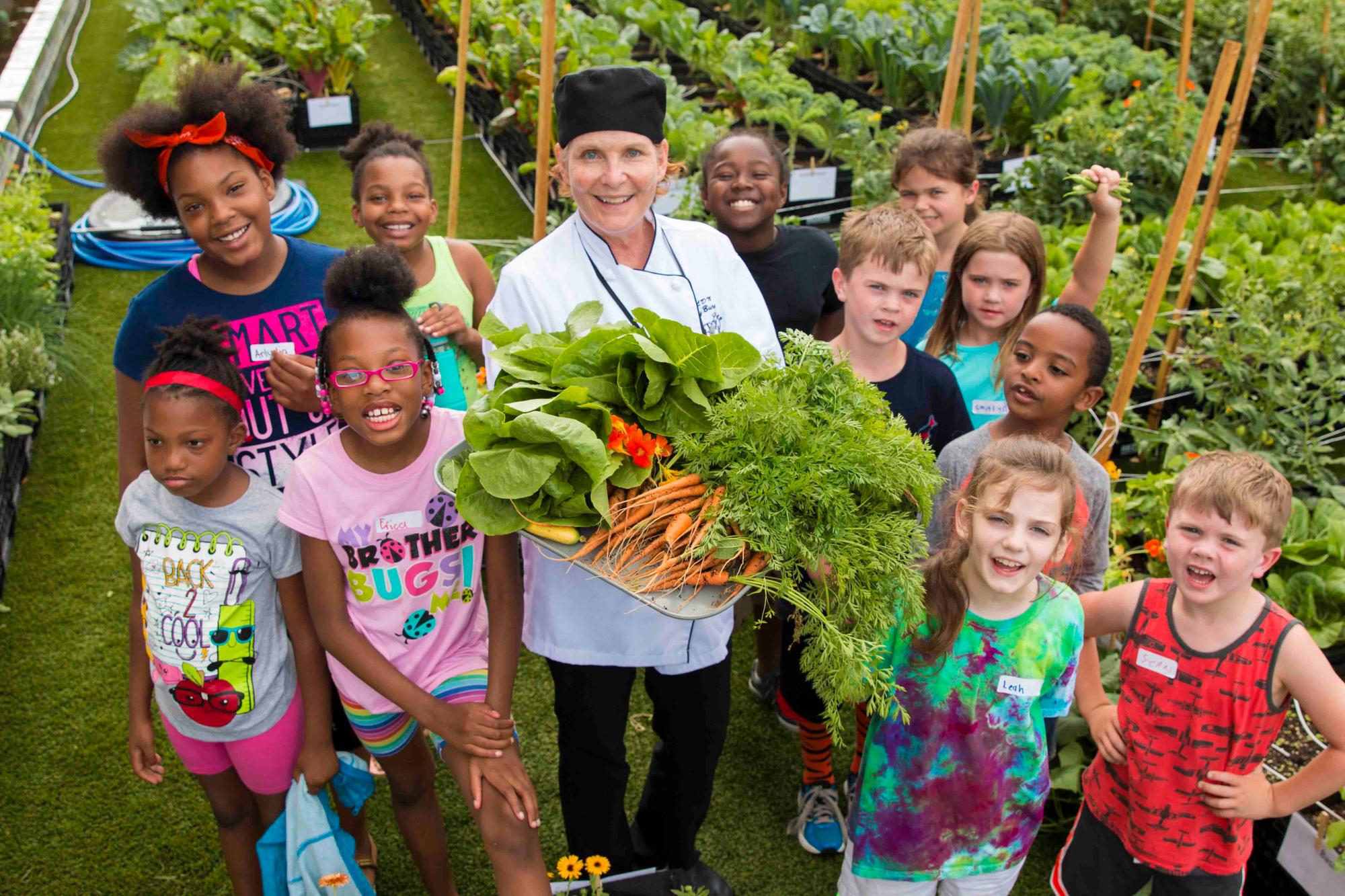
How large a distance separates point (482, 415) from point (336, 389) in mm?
443

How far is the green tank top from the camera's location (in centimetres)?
277

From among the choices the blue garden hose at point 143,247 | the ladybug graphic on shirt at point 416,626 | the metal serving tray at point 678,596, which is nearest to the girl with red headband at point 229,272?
the ladybug graphic on shirt at point 416,626

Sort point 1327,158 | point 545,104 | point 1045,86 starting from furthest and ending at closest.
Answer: point 1327,158 < point 1045,86 < point 545,104

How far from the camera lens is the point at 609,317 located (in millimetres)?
2086

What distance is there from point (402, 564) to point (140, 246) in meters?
4.77

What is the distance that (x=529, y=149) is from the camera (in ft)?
20.9

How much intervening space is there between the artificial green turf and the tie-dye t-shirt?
2.07 feet

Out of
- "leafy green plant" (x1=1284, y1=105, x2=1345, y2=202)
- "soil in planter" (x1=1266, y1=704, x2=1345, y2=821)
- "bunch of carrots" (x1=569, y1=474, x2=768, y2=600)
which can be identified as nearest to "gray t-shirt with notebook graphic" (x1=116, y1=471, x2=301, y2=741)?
"bunch of carrots" (x1=569, y1=474, x2=768, y2=600)

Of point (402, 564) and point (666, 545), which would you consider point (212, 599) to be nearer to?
point (402, 564)

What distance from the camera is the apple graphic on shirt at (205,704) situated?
7.00 ft

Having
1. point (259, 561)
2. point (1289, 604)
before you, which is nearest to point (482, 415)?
point (259, 561)

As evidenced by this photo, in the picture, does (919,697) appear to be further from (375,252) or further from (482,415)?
(375,252)

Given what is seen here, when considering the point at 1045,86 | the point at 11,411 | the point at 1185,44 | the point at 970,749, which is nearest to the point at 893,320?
the point at 970,749

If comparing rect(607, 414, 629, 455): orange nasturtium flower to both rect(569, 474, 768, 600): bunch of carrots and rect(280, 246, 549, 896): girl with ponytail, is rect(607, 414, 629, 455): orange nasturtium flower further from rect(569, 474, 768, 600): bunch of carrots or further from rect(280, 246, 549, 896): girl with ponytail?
rect(280, 246, 549, 896): girl with ponytail
